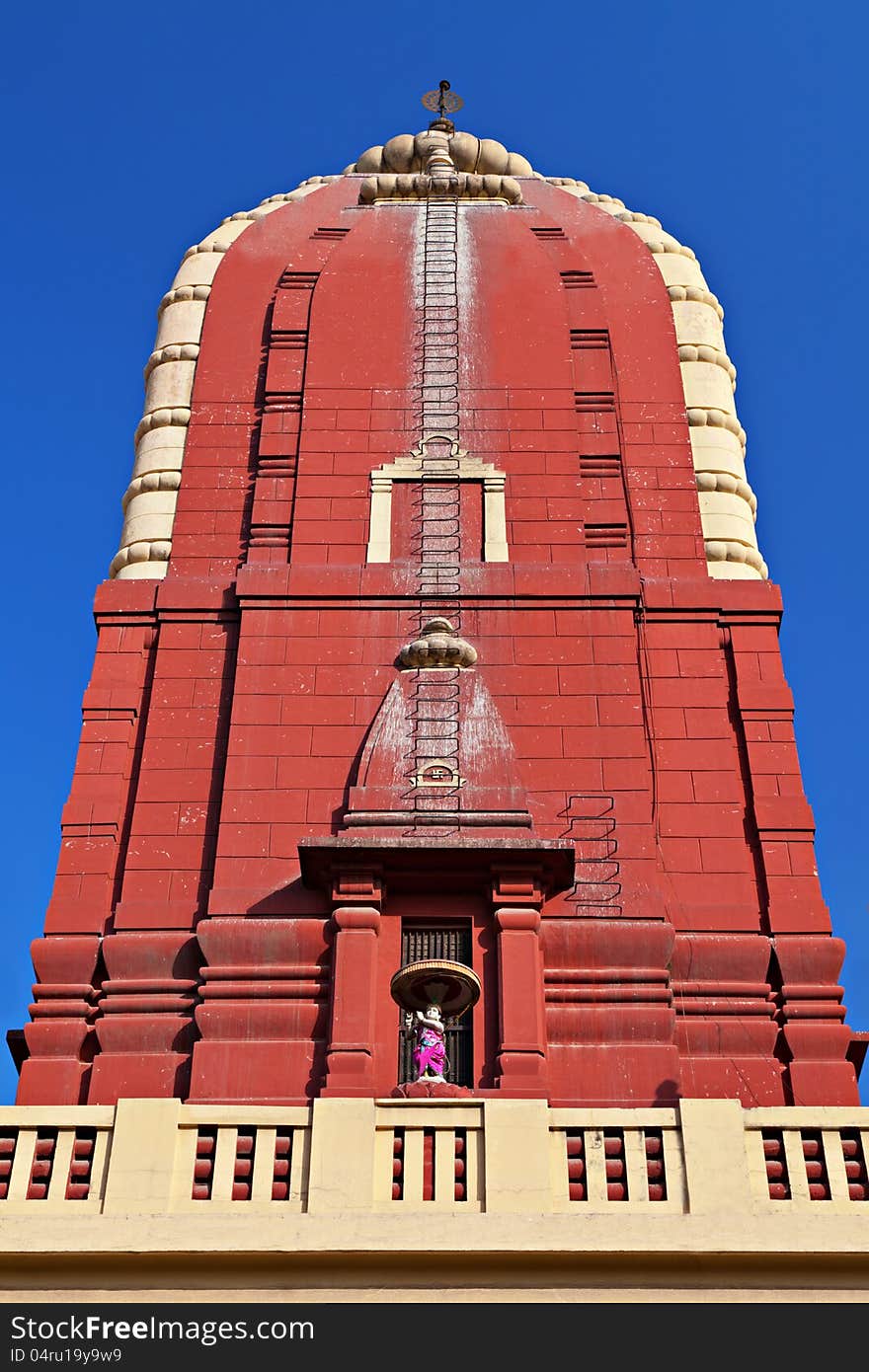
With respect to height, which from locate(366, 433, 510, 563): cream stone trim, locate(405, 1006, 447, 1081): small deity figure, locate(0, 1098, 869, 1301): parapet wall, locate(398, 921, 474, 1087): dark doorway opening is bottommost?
locate(0, 1098, 869, 1301): parapet wall

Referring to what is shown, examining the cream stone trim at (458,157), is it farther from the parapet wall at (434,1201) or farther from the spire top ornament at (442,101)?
the parapet wall at (434,1201)

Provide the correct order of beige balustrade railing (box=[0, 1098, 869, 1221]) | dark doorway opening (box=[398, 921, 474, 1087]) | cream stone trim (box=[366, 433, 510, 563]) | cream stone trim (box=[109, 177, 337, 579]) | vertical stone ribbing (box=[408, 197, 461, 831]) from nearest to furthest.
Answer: beige balustrade railing (box=[0, 1098, 869, 1221]), dark doorway opening (box=[398, 921, 474, 1087]), vertical stone ribbing (box=[408, 197, 461, 831]), cream stone trim (box=[366, 433, 510, 563]), cream stone trim (box=[109, 177, 337, 579])

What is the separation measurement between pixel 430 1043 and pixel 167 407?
869 centimetres

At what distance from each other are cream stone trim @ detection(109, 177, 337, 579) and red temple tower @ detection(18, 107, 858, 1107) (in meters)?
0.05

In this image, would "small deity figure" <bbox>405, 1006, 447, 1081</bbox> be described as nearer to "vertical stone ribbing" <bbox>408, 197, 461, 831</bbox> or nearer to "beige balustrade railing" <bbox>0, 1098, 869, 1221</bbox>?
"beige balustrade railing" <bbox>0, 1098, 869, 1221</bbox>

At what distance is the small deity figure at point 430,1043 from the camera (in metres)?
12.0

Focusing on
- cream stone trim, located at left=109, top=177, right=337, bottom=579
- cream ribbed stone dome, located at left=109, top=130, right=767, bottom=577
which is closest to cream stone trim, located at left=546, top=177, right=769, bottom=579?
cream ribbed stone dome, located at left=109, top=130, right=767, bottom=577

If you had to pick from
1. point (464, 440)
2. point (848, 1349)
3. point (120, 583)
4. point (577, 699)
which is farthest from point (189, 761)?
point (848, 1349)

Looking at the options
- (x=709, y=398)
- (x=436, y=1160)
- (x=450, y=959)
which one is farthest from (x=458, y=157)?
(x=436, y=1160)

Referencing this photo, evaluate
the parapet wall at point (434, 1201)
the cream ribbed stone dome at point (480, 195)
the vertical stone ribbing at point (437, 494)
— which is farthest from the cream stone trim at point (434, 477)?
the parapet wall at point (434, 1201)

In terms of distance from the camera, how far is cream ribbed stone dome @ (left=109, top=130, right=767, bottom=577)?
17250mm

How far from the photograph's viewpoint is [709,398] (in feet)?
60.5

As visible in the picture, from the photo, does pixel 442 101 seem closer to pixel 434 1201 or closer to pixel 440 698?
pixel 440 698

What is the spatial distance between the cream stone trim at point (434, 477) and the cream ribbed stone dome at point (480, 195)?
81.7 inches
